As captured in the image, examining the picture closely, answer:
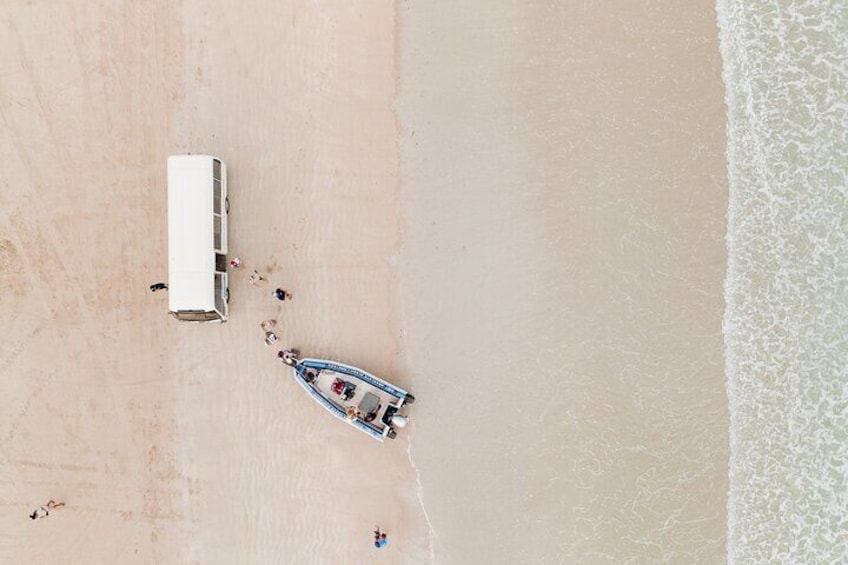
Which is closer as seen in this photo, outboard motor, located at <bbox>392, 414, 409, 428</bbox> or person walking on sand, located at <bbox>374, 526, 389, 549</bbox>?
outboard motor, located at <bbox>392, 414, 409, 428</bbox>

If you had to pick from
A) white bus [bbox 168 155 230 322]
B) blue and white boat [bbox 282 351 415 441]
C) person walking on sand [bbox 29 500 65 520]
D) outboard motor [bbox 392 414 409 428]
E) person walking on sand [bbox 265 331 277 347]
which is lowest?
person walking on sand [bbox 29 500 65 520]

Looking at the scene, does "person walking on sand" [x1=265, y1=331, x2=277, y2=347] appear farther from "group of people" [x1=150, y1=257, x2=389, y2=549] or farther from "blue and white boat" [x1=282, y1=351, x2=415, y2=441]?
"blue and white boat" [x1=282, y1=351, x2=415, y2=441]

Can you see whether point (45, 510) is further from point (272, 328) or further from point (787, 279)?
point (787, 279)

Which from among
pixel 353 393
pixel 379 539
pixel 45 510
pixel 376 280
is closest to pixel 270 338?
pixel 353 393

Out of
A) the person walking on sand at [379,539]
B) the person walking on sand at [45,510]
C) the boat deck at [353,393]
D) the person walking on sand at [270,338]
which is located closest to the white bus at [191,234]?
the person walking on sand at [270,338]

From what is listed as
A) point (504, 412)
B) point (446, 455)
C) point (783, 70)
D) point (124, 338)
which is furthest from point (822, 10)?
point (124, 338)

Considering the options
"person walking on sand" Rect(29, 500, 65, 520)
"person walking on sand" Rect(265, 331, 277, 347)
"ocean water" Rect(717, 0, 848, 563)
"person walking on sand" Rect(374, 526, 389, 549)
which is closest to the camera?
"ocean water" Rect(717, 0, 848, 563)

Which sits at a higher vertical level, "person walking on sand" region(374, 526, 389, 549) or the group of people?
the group of people

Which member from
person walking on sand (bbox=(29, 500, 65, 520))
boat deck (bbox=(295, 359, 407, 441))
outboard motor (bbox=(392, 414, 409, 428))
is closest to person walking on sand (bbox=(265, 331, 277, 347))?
boat deck (bbox=(295, 359, 407, 441))
